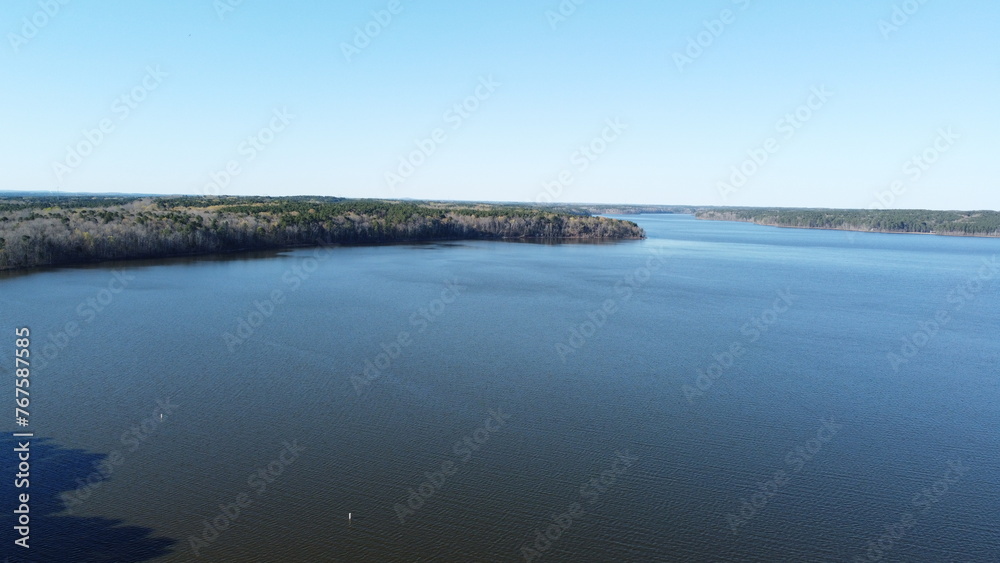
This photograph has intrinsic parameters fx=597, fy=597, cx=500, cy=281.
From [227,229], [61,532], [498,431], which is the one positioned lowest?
[61,532]

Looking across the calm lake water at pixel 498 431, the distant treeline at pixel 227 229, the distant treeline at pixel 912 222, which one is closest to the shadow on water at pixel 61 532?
the calm lake water at pixel 498 431

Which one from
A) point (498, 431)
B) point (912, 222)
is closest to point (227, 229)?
point (498, 431)

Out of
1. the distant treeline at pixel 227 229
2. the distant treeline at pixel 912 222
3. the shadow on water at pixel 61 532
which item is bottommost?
the shadow on water at pixel 61 532

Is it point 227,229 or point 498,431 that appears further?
point 227,229

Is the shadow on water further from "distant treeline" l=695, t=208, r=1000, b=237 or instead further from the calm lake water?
"distant treeline" l=695, t=208, r=1000, b=237

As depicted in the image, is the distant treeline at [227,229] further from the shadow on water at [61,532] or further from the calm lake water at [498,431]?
the shadow on water at [61,532]

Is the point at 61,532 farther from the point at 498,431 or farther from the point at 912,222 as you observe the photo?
the point at 912,222

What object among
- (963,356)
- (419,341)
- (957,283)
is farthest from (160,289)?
(957,283)
